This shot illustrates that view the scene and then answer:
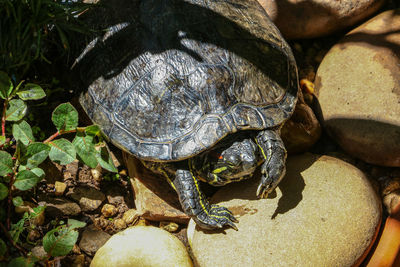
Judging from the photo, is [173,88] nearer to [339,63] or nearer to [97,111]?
[97,111]

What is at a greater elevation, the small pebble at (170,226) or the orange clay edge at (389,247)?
the small pebble at (170,226)

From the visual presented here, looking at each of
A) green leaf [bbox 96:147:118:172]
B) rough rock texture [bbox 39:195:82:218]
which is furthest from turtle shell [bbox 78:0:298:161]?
rough rock texture [bbox 39:195:82:218]

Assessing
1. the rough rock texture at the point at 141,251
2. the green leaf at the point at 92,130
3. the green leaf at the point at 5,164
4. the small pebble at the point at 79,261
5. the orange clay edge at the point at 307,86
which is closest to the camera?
the green leaf at the point at 5,164

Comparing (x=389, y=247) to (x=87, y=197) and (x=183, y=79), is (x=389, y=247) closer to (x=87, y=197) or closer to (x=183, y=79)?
(x=183, y=79)

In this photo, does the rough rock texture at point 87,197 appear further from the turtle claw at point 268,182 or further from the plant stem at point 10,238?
the turtle claw at point 268,182

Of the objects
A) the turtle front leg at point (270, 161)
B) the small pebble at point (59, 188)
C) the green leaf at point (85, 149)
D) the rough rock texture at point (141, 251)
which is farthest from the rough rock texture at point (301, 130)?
the small pebble at point (59, 188)

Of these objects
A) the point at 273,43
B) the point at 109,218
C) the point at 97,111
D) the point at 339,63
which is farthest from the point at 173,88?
the point at 339,63

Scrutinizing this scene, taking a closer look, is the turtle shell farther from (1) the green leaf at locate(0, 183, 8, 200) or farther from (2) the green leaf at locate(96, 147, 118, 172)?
(1) the green leaf at locate(0, 183, 8, 200)
